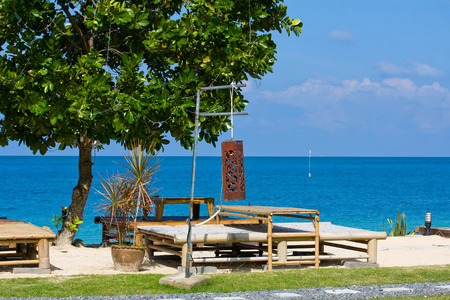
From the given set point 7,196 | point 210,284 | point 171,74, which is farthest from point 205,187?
point 210,284

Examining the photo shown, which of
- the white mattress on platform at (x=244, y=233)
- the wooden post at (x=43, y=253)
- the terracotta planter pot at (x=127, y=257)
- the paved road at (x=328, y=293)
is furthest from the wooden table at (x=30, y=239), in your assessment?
the paved road at (x=328, y=293)

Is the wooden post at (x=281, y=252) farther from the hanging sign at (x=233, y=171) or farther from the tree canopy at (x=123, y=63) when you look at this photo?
the tree canopy at (x=123, y=63)

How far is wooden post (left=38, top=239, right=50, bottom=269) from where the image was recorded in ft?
32.2

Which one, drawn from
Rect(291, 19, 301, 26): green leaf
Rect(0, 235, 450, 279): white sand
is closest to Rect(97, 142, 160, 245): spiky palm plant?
Rect(0, 235, 450, 279): white sand

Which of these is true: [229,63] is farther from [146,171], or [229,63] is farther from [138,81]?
[146,171]

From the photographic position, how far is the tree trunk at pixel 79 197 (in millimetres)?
13852

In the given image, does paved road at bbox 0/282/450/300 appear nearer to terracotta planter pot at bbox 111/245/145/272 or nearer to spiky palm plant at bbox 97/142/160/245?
terracotta planter pot at bbox 111/245/145/272

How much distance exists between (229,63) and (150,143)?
230 cm

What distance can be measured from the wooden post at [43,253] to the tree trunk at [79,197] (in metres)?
3.84

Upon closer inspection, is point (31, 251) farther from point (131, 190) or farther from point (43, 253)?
point (131, 190)

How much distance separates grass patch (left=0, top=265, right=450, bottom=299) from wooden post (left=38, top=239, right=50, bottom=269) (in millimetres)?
760

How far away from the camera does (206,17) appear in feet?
41.0

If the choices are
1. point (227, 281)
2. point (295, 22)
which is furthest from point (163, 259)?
point (295, 22)

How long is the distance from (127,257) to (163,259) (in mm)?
1895
